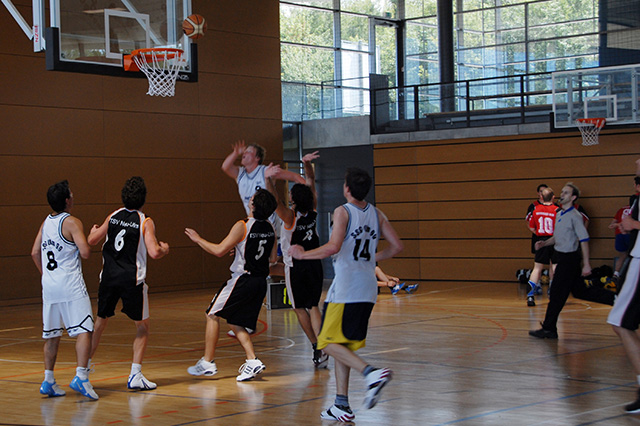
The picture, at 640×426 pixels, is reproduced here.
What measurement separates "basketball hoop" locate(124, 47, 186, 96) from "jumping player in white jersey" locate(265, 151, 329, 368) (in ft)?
10.7

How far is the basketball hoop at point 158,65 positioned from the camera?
34.0 ft

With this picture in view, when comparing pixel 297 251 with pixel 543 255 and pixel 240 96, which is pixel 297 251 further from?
pixel 240 96

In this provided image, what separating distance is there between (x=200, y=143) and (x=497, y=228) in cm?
646

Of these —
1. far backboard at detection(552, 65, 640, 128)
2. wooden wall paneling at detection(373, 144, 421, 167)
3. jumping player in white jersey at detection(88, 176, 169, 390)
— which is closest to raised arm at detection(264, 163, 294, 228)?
jumping player in white jersey at detection(88, 176, 169, 390)

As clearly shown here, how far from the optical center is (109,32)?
34.3ft

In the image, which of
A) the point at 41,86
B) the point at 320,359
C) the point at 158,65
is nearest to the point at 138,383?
the point at 320,359

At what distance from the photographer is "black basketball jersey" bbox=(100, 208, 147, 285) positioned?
6.73 metres

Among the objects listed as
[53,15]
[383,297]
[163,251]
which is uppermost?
[53,15]

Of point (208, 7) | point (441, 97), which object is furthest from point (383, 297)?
point (208, 7)

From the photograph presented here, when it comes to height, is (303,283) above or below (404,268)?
above

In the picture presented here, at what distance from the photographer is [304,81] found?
73.3ft

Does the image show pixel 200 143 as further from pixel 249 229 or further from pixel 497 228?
pixel 249 229

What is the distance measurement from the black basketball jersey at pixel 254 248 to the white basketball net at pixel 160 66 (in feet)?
12.6

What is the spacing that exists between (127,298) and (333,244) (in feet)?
6.89
